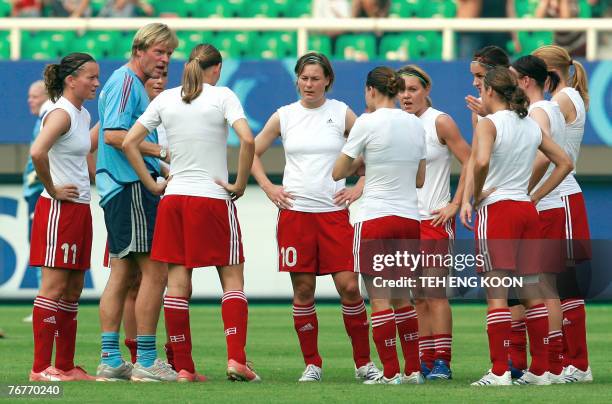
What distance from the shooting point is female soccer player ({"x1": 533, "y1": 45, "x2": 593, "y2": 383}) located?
9.05 meters

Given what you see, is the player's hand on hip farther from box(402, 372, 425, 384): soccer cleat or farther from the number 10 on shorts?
box(402, 372, 425, 384): soccer cleat

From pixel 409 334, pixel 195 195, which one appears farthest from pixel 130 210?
pixel 409 334

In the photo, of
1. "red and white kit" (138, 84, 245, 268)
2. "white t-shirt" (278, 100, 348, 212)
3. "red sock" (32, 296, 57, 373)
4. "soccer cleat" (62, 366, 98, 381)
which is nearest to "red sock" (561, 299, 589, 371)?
"white t-shirt" (278, 100, 348, 212)

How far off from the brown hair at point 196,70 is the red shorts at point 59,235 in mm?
981

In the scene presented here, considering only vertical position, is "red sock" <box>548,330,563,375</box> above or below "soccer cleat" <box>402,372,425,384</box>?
above

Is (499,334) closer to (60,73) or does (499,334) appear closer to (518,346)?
(518,346)

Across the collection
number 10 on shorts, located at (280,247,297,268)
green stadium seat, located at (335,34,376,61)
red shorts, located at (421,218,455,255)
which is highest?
green stadium seat, located at (335,34,376,61)

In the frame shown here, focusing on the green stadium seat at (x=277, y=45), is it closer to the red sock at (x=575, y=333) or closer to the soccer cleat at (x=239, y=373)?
the red sock at (x=575, y=333)

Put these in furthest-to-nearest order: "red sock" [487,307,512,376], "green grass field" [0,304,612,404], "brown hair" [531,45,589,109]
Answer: "brown hair" [531,45,589,109], "red sock" [487,307,512,376], "green grass field" [0,304,612,404]

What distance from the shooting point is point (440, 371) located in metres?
9.03

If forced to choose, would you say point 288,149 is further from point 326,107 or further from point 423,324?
point 423,324

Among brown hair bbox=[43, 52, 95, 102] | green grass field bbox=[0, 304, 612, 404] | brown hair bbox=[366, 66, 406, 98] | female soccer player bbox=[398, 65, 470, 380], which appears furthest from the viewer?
female soccer player bbox=[398, 65, 470, 380]

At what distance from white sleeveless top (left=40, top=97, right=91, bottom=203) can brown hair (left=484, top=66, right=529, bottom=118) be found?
2.40m

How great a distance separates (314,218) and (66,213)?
149 cm
